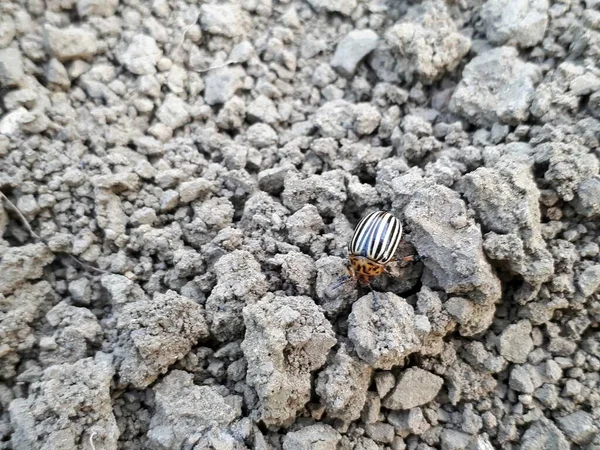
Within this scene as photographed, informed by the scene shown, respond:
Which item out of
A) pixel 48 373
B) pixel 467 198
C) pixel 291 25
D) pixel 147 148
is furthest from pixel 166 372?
pixel 291 25

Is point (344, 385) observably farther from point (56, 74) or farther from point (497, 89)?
point (56, 74)

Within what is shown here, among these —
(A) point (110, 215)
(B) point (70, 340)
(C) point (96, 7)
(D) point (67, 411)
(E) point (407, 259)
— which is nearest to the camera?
(D) point (67, 411)

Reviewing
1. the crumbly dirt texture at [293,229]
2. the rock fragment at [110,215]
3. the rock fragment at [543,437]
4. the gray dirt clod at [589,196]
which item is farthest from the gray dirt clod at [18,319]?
the gray dirt clod at [589,196]

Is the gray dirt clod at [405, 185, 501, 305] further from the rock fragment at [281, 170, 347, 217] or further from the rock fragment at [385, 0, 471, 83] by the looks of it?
the rock fragment at [385, 0, 471, 83]

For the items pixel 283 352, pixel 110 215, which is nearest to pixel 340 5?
pixel 110 215

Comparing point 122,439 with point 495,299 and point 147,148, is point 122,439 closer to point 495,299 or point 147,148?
point 147,148

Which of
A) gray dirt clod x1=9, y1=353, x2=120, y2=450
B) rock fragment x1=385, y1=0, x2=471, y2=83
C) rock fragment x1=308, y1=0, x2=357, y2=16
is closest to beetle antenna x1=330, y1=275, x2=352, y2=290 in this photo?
gray dirt clod x1=9, y1=353, x2=120, y2=450
